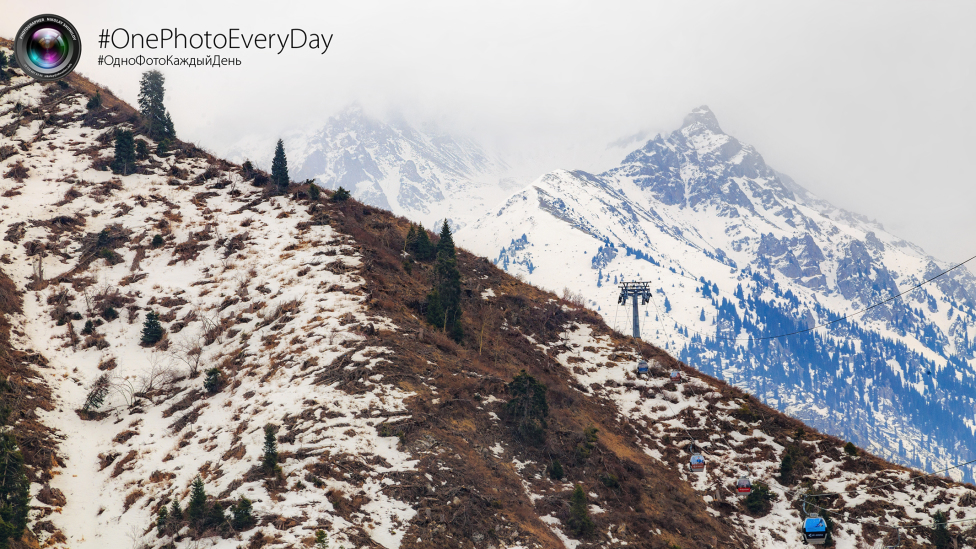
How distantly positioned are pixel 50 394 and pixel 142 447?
8157 millimetres

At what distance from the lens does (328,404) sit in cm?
3647

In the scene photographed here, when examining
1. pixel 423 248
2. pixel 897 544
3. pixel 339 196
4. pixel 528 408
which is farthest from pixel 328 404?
pixel 897 544

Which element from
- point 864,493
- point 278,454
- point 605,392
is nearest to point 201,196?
point 278,454

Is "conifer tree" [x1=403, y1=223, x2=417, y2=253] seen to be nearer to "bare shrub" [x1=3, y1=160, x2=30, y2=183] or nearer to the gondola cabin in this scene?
"bare shrub" [x1=3, y1=160, x2=30, y2=183]

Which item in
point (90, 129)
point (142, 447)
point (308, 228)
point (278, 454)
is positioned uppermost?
point (90, 129)

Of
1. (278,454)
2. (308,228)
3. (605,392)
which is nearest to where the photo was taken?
(278,454)

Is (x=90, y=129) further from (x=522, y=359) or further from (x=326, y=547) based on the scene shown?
(x=326, y=547)

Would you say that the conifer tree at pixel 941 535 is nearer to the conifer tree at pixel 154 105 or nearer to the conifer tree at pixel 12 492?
the conifer tree at pixel 12 492

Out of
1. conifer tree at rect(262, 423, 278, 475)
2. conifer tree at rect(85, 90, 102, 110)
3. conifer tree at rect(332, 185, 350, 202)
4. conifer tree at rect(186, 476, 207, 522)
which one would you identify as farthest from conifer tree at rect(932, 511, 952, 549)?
conifer tree at rect(85, 90, 102, 110)

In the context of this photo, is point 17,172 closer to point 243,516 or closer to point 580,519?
point 243,516

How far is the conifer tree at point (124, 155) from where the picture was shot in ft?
212

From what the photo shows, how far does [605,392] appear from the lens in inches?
2121

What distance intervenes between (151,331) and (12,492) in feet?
57.7

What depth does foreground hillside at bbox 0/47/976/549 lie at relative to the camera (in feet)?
104
